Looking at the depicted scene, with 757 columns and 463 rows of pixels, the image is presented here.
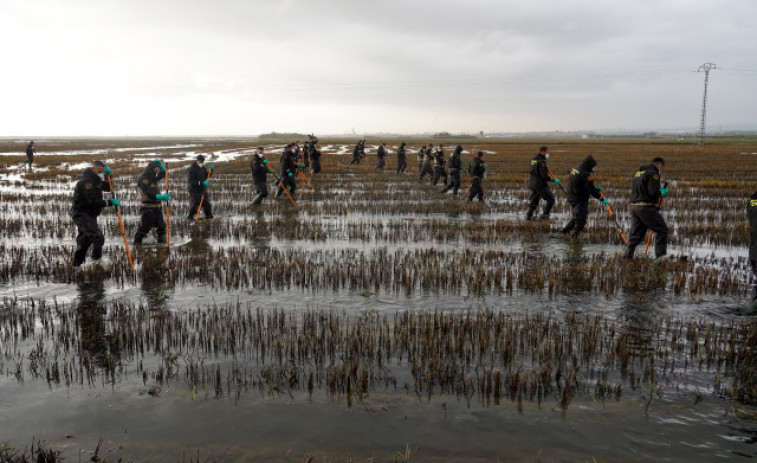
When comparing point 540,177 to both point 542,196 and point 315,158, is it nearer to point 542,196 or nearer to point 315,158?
point 542,196

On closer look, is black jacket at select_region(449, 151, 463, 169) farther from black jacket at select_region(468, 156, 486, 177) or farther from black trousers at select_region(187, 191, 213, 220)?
black trousers at select_region(187, 191, 213, 220)

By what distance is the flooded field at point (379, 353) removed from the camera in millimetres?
3980

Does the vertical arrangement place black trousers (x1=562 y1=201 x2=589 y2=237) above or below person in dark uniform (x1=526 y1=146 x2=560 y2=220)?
below

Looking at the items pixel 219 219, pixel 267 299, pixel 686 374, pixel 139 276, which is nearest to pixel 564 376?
pixel 686 374

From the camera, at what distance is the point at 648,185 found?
9.50 metres

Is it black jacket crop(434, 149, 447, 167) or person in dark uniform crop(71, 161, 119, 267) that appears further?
black jacket crop(434, 149, 447, 167)

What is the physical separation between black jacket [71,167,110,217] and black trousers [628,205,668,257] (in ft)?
33.6

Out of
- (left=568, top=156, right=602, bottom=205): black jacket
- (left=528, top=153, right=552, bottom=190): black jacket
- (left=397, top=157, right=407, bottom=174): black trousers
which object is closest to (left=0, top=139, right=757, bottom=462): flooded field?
(left=568, top=156, right=602, bottom=205): black jacket

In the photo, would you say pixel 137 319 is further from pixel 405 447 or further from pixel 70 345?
pixel 405 447

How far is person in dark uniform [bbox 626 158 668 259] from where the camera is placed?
31.1 ft

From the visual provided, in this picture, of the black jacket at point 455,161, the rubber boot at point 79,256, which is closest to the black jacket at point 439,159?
the black jacket at point 455,161

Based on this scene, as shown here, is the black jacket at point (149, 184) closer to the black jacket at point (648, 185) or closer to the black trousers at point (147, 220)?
the black trousers at point (147, 220)

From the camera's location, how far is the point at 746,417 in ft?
13.9

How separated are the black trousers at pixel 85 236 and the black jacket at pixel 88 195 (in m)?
0.11
